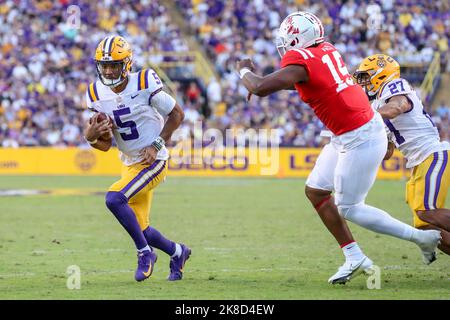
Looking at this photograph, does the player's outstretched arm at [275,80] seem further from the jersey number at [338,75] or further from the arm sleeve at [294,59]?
the jersey number at [338,75]

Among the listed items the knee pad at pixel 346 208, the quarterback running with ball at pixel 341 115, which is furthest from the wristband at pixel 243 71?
the knee pad at pixel 346 208

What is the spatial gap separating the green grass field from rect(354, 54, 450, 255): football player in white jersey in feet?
1.86

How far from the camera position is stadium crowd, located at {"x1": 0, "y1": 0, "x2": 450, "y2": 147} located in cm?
2414

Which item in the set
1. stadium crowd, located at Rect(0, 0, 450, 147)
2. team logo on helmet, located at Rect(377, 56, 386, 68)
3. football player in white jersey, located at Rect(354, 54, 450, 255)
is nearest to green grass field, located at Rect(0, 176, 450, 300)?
football player in white jersey, located at Rect(354, 54, 450, 255)

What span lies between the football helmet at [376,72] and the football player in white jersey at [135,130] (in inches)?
62.9

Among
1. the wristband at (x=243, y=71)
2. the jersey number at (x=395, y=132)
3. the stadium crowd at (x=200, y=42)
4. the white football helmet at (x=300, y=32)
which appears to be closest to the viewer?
the wristband at (x=243, y=71)

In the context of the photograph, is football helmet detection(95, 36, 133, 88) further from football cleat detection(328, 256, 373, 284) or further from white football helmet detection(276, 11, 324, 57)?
football cleat detection(328, 256, 373, 284)

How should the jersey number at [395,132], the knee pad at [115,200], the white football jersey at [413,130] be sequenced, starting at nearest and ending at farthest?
the knee pad at [115,200] → the white football jersey at [413,130] → the jersey number at [395,132]

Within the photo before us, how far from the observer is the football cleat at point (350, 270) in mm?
6918

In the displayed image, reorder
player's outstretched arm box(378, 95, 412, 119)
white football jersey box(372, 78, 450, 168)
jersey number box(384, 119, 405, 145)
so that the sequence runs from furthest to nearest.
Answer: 1. jersey number box(384, 119, 405, 145)
2. white football jersey box(372, 78, 450, 168)
3. player's outstretched arm box(378, 95, 412, 119)

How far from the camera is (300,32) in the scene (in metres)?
6.73

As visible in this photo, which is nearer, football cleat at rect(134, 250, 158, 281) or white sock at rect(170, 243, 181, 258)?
football cleat at rect(134, 250, 158, 281)

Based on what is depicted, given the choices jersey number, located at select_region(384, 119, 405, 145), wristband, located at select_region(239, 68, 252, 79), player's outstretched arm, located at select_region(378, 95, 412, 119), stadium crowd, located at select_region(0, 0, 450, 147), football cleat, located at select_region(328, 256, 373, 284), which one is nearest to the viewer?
wristband, located at select_region(239, 68, 252, 79)

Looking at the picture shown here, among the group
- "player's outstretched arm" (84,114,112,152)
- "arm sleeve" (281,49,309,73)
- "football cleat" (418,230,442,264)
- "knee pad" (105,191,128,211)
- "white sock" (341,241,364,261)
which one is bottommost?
"white sock" (341,241,364,261)
